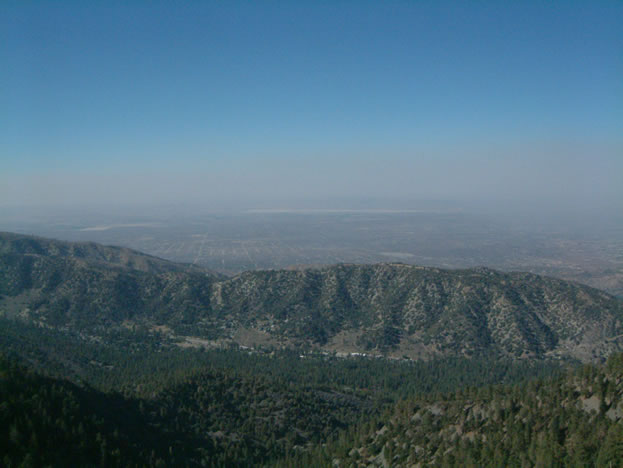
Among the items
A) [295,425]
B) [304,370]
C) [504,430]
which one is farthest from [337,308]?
[504,430]

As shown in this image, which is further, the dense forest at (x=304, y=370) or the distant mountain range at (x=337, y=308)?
the distant mountain range at (x=337, y=308)

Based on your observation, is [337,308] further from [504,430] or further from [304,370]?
[504,430]

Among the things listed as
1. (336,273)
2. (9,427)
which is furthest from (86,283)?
(9,427)

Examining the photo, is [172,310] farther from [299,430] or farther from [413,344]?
[299,430]

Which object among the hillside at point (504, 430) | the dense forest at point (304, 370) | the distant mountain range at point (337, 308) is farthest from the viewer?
the distant mountain range at point (337, 308)

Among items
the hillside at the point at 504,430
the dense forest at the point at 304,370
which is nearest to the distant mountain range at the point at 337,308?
the dense forest at the point at 304,370

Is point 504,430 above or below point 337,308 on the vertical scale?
above

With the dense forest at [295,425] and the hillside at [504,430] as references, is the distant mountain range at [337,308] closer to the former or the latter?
the dense forest at [295,425]

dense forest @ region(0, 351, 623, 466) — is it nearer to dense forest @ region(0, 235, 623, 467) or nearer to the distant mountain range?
dense forest @ region(0, 235, 623, 467)

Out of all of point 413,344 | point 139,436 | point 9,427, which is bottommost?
point 413,344
